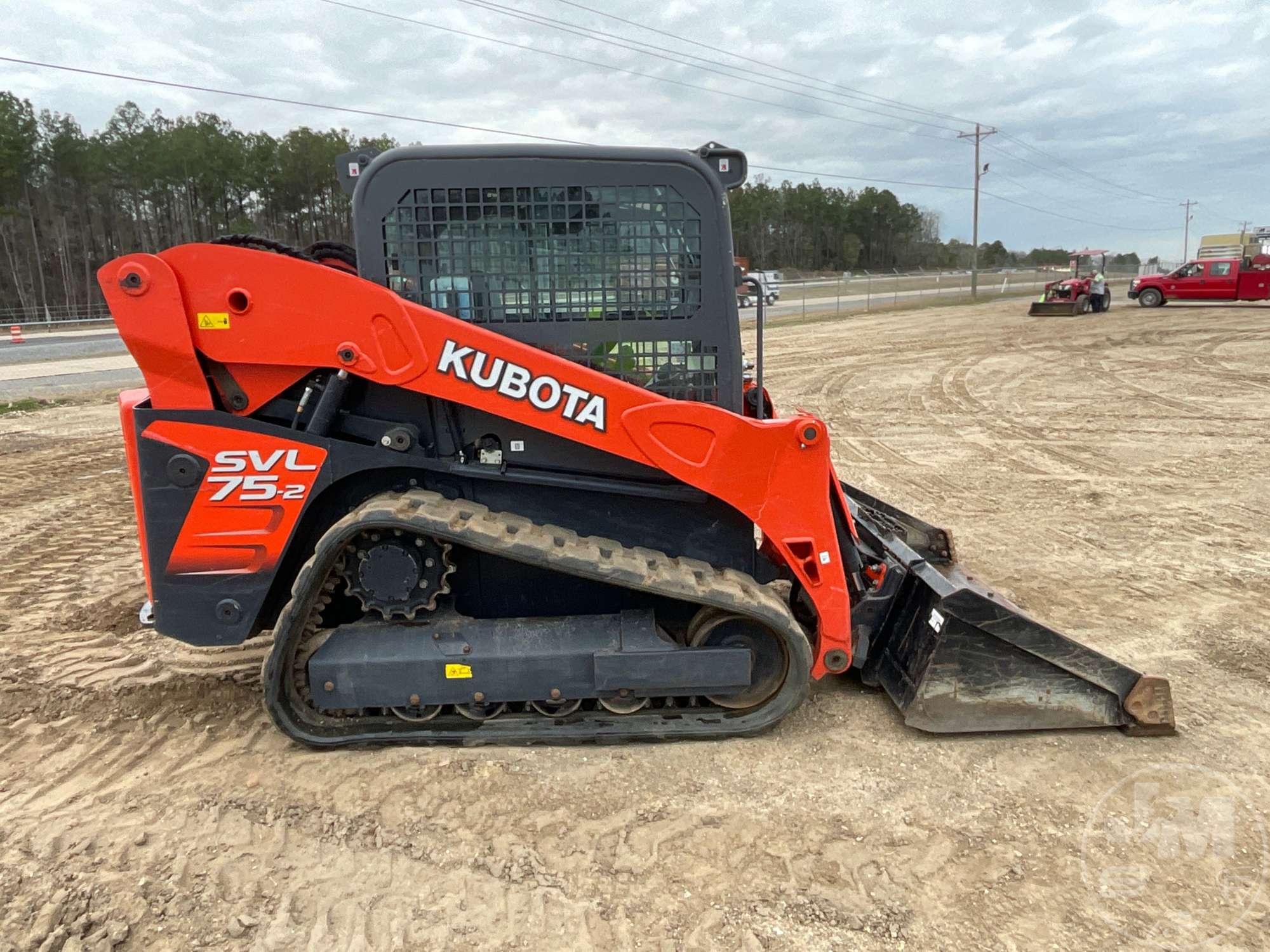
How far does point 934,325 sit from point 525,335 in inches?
848

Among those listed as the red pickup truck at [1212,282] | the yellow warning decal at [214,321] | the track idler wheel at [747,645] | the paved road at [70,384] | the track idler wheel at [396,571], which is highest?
the red pickup truck at [1212,282]

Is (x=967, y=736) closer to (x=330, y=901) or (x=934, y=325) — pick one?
(x=330, y=901)

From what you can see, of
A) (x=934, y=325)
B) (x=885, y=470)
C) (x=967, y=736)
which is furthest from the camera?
(x=934, y=325)

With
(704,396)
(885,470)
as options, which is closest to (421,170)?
(704,396)

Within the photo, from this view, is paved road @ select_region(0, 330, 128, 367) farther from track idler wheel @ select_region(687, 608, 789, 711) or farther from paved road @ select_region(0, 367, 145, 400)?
track idler wheel @ select_region(687, 608, 789, 711)

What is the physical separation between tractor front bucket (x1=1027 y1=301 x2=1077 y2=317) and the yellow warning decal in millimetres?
25635

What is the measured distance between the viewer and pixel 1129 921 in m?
2.48

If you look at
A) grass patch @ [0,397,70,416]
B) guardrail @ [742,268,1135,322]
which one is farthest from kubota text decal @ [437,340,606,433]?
guardrail @ [742,268,1135,322]

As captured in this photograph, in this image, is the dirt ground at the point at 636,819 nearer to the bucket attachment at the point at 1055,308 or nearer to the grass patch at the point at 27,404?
the grass patch at the point at 27,404

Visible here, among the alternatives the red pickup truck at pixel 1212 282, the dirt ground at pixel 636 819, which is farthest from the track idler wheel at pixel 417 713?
the red pickup truck at pixel 1212 282

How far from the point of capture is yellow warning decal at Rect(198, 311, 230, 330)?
3090 millimetres

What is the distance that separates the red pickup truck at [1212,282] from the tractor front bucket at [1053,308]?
4.64 m

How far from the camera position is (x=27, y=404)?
11.8 meters

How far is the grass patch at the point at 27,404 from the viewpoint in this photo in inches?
453
